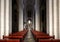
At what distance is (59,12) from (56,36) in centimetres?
186

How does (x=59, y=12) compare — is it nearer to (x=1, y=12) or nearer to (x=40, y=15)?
(x=1, y=12)

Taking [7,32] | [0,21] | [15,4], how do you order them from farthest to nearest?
[15,4] < [7,32] < [0,21]

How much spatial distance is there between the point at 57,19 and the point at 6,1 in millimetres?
5031

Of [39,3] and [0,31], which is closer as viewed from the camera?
[0,31]

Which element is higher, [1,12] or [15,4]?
[15,4]

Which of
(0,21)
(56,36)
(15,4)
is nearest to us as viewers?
(56,36)

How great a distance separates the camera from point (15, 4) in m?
23.1

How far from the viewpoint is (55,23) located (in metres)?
11.1

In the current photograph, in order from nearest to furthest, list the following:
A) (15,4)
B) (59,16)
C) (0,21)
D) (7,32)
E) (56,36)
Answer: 1. (59,16)
2. (56,36)
3. (0,21)
4. (7,32)
5. (15,4)

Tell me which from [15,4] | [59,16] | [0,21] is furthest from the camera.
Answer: [15,4]

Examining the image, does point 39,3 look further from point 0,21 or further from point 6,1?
point 0,21

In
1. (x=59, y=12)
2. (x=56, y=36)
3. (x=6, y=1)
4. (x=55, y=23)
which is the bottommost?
(x=56, y=36)

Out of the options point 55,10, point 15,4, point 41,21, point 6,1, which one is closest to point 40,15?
point 41,21

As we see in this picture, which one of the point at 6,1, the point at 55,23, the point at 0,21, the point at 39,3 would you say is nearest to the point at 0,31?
the point at 0,21
